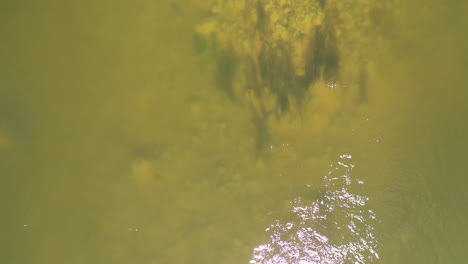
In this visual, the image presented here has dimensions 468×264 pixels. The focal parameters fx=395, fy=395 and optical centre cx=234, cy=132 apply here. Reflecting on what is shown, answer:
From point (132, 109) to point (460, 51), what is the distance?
1.05 m

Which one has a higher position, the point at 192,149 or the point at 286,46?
the point at 286,46

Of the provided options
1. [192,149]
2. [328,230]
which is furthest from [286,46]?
[328,230]

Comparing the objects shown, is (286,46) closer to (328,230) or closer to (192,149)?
(192,149)

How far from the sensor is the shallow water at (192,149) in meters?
1.20

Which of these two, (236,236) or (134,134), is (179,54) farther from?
(236,236)

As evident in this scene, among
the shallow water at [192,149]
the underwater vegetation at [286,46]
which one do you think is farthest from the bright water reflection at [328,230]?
the underwater vegetation at [286,46]

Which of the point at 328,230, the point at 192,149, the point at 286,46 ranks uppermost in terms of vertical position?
the point at 286,46

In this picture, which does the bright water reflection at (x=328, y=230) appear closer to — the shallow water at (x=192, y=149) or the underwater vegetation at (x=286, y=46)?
the shallow water at (x=192, y=149)

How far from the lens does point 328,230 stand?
1.20 meters

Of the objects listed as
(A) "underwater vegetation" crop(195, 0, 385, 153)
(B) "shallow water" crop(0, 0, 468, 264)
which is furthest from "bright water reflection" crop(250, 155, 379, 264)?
(A) "underwater vegetation" crop(195, 0, 385, 153)

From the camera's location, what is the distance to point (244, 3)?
4.08ft

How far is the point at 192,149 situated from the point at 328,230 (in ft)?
1.59

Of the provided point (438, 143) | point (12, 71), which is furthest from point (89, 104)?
point (438, 143)

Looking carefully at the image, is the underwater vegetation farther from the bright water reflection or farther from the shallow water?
the bright water reflection
